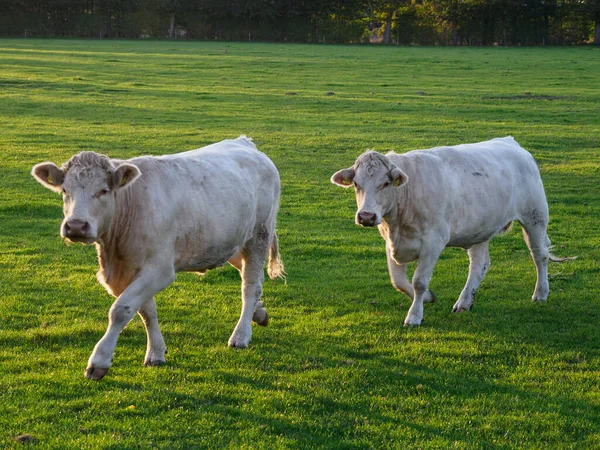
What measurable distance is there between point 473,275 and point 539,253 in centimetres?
102

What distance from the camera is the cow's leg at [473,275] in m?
9.54

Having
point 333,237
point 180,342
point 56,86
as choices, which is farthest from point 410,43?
point 180,342

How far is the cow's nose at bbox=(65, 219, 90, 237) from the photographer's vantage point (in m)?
6.48

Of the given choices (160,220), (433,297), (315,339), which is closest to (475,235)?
(433,297)

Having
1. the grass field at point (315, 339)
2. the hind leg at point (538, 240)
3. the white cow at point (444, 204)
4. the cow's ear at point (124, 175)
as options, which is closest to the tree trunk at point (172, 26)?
the grass field at point (315, 339)

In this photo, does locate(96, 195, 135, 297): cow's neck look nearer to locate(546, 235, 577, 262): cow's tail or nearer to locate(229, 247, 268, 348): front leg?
locate(229, 247, 268, 348): front leg

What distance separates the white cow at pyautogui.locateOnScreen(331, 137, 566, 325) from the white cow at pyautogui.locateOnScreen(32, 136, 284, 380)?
113cm

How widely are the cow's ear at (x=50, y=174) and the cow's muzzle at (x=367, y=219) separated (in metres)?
3.06

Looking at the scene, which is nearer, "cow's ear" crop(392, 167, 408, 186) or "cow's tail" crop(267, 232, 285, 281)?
"cow's ear" crop(392, 167, 408, 186)

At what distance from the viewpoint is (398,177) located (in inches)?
344

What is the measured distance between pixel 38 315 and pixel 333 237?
5.28m

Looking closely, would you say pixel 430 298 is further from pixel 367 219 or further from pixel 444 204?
pixel 367 219

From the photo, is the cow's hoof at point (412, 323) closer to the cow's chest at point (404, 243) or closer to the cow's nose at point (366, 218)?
the cow's chest at point (404, 243)

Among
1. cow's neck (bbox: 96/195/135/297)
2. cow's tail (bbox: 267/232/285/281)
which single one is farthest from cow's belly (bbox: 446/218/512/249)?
cow's neck (bbox: 96/195/135/297)
